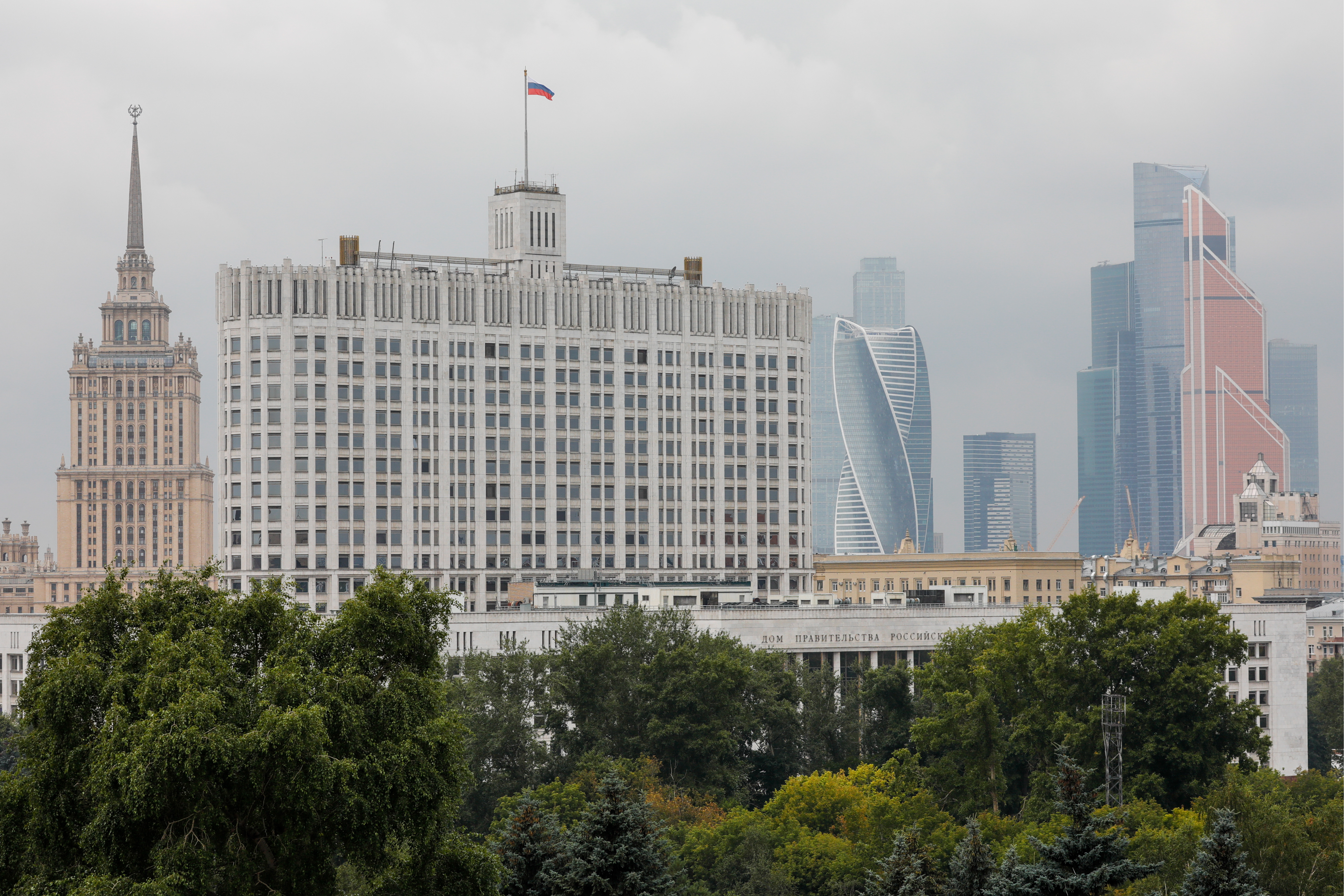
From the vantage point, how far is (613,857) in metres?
76.6

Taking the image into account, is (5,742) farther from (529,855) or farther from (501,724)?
(529,855)

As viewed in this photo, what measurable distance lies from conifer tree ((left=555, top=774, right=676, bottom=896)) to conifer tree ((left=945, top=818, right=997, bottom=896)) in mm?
11842

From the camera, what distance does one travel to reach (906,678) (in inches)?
5704

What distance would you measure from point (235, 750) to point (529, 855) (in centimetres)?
2156

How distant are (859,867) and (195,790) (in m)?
49.5

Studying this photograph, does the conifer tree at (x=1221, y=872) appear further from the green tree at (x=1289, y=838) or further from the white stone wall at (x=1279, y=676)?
the white stone wall at (x=1279, y=676)

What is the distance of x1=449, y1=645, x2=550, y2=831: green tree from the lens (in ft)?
415

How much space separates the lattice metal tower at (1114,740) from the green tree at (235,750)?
168 ft

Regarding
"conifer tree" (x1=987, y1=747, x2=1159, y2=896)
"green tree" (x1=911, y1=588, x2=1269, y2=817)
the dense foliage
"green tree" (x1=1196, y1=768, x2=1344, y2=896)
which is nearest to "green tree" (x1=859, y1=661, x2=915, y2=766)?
the dense foliage

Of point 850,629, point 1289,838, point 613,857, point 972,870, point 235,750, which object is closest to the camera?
point 235,750

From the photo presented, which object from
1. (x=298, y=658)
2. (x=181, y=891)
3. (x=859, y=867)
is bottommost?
(x=859, y=867)

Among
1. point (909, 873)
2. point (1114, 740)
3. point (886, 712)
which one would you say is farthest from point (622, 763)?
point (909, 873)

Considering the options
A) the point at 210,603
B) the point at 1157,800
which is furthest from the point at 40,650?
the point at 1157,800

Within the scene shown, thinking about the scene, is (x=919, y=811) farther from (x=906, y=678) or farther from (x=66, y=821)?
(x=66, y=821)
